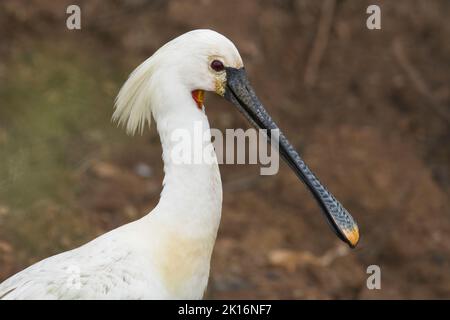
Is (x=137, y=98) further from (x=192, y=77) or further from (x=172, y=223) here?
(x=172, y=223)

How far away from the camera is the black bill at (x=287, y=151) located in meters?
4.48

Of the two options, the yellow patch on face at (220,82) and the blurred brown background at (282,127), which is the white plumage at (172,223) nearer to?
the yellow patch on face at (220,82)

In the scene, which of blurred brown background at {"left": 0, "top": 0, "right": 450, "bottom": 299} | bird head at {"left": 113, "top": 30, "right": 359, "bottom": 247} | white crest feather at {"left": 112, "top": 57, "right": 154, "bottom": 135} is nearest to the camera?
bird head at {"left": 113, "top": 30, "right": 359, "bottom": 247}

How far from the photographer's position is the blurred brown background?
7.32 metres

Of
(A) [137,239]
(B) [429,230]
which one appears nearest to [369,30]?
(B) [429,230]

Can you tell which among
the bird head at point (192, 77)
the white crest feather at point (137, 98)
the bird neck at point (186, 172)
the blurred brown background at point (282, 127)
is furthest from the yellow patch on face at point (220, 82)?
the blurred brown background at point (282, 127)

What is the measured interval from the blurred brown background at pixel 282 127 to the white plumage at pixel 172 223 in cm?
230

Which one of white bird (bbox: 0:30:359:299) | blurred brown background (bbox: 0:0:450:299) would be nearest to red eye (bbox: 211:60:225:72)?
white bird (bbox: 0:30:359:299)

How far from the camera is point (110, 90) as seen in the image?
27.5 ft

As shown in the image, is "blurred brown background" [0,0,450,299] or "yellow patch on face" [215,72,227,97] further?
"blurred brown background" [0,0,450,299]

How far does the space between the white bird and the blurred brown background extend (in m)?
2.30

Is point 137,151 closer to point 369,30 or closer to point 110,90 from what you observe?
point 110,90

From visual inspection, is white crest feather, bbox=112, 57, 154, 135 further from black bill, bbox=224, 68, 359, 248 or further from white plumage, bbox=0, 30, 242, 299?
black bill, bbox=224, 68, 359, 248
